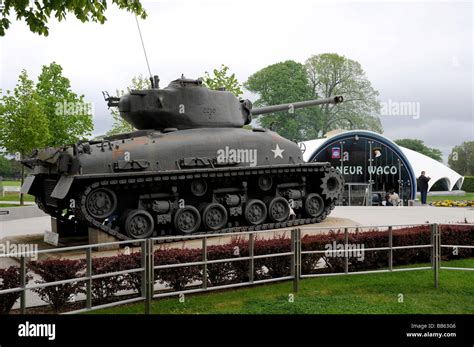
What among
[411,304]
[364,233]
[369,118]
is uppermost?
[369,118]

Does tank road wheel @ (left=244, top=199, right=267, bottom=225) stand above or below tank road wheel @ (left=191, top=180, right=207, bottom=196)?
below

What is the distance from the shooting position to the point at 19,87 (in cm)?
2994

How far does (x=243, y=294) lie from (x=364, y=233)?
3288mm

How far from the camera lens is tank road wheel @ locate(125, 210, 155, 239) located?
1471 cm

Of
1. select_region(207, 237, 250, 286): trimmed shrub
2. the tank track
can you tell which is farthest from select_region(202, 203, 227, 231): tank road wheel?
select_region(207, 237, 250, 286): trimmed shrub

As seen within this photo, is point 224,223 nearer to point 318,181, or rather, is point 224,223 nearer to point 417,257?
point 318,181

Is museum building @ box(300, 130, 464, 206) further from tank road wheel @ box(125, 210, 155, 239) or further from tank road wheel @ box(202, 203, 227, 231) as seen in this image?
tank road wheel @ box(125, 210, 155, 239)

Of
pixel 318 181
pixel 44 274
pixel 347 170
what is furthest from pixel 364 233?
pixel 347 170

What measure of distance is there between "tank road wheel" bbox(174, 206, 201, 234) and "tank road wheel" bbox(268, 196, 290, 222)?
2544 mm

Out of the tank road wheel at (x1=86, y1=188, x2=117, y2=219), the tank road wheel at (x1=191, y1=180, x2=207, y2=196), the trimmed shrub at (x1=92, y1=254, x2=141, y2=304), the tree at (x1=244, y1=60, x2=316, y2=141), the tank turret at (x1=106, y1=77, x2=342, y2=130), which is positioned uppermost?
the tree at (x1=244, y1=60, x2=316, y2=141)

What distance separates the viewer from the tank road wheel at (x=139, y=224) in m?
14.7

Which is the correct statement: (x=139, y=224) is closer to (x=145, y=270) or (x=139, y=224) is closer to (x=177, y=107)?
(x=177, y=107)

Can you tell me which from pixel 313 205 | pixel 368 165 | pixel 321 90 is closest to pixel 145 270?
pixel 313 205

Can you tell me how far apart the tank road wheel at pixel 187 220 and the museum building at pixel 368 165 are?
648 inches
